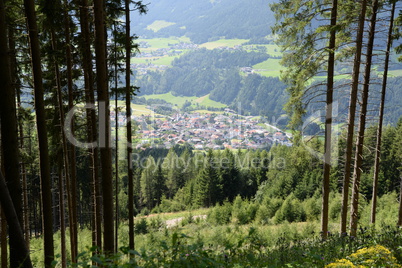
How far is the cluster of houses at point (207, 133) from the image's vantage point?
83675 mm

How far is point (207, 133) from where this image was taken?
109 metres

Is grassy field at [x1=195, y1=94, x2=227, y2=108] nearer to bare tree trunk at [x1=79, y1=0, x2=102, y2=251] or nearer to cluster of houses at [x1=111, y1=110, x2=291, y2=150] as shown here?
cluster of houses at [x1=111, y1=110, x2=291, y2=150]

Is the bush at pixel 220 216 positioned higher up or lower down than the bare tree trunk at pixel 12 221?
lower down

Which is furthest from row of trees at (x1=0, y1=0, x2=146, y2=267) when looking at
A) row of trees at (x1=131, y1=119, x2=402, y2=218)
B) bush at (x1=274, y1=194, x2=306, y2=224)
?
row of trees at (x1=131, y1=119, x2=402, y2=218)

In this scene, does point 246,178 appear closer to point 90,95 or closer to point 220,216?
point 220,216

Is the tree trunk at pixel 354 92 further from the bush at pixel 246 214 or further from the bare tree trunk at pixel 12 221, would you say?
the bush at pixel 246 214

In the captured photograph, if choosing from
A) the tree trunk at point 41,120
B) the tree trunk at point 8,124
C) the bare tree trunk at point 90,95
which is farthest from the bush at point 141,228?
the tree trunk at point 8,124

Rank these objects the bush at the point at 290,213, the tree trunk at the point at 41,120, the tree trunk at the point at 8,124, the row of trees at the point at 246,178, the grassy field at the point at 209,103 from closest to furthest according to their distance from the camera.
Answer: the tree trunk at the point at 8,124 → the tree trunk at the point at 41,120 → the bush at the point at 290,213 → the row of trees at the point at 246,178 → the grassy field at the point at 209,103

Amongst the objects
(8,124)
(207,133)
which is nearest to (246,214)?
(8,124)

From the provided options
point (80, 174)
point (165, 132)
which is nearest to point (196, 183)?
point (80, 174)

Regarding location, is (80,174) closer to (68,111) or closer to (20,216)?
(68,111)

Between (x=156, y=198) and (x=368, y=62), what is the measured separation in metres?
41.0

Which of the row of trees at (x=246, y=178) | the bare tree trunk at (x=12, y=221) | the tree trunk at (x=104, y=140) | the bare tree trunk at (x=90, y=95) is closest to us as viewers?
the bare tree trunk at (x=12, y=221)

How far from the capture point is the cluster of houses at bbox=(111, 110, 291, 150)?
275 ft
